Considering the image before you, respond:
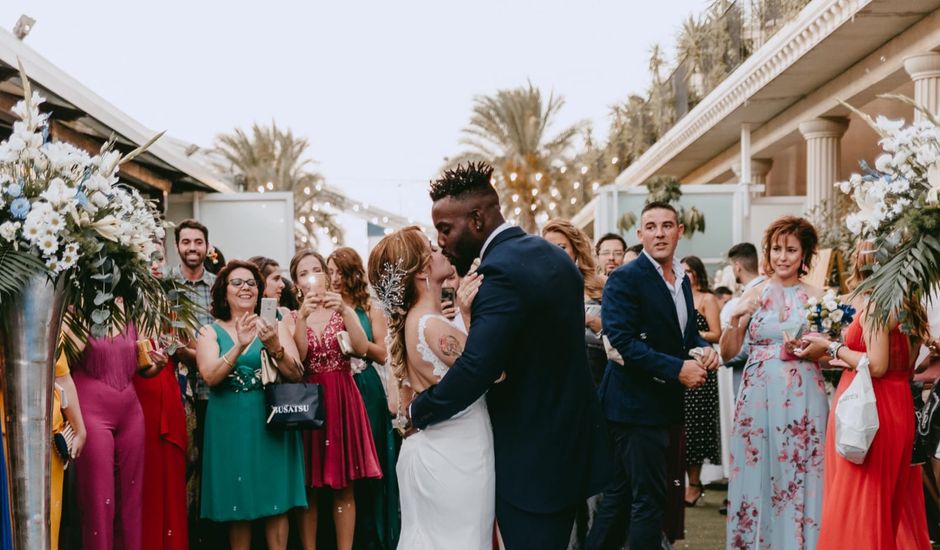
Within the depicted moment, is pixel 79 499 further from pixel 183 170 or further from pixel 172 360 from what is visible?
pixel 183 170

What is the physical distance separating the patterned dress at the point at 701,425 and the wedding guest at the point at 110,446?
413cm

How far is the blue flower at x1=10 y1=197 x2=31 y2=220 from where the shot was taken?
123 inches

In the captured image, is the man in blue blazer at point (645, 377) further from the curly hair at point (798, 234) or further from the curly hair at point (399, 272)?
the curly hair at point (399, 272)

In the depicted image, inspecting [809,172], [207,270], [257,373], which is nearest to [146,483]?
[257,373]

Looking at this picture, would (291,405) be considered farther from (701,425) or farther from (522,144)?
(522,144)

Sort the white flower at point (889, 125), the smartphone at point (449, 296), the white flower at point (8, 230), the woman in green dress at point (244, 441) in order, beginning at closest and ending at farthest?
the white flower at point (8, 230)
the white flower at point (889, 125)
the smartphone at point (449, 296)
the woman in green dress at point (244, 441)

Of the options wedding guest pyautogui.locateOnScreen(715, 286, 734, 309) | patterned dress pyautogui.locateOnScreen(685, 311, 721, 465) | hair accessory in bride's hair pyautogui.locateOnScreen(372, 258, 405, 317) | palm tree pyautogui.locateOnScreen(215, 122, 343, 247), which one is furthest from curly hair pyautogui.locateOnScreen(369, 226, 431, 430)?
palm tree pyautogui.locateOnScreen(215, 122, 343, 247)

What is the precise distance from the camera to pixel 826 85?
505 inches

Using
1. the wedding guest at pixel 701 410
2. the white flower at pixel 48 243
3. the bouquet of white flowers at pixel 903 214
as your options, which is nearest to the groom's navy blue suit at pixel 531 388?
the white flower at pixel 48 243

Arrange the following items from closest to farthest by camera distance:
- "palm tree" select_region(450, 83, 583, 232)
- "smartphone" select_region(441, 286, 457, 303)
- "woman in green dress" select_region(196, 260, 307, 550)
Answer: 1. "smartphone" select_region(441, 286, 457, 303)
2. "woman in green dress" select_region(196, 260, 307, 550)
3. "palm tree" select_region(450, 83, 583, 232)

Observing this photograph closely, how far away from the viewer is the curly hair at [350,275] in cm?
620

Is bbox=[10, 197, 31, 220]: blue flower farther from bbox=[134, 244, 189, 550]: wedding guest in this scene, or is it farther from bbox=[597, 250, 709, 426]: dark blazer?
bbox=[597, 250, 709, 426]: dark blazer

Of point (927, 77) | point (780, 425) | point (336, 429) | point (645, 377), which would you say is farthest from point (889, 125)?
point (927, 77)

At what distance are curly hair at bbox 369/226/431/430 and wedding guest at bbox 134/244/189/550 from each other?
2.07 metres
